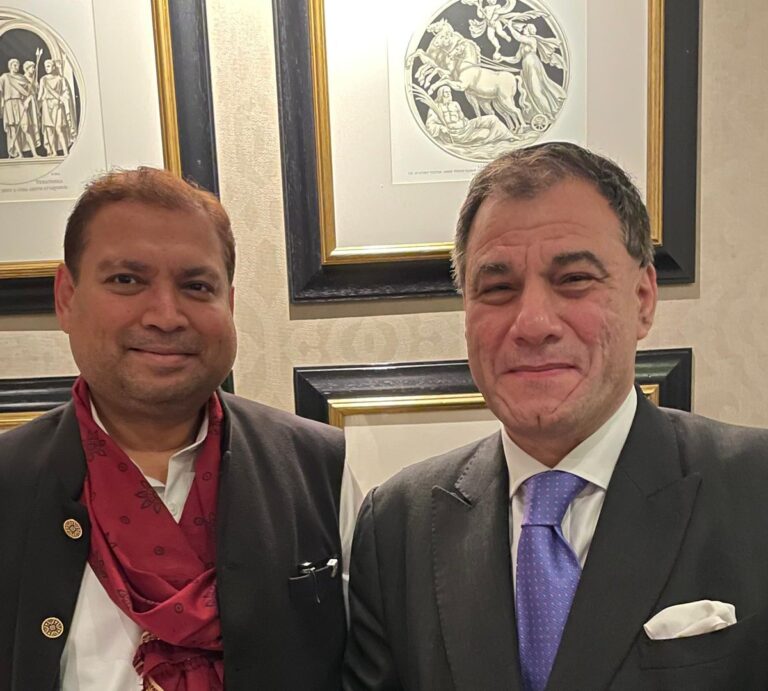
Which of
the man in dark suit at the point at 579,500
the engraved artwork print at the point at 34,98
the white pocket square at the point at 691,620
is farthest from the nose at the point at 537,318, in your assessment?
the engraved artwork print at the point at 34,98

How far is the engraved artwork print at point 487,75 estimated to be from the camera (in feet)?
5.09

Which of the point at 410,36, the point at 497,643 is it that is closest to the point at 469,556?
the point at 497,643

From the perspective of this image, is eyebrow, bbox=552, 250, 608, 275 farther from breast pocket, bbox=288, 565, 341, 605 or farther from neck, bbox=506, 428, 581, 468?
breast pocket, bbox=288, 565, 341, 605

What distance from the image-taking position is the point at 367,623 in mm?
1198

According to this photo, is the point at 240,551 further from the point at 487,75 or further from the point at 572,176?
the point at 487,75

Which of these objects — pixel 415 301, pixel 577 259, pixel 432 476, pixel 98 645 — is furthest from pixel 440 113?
pixel 98 645

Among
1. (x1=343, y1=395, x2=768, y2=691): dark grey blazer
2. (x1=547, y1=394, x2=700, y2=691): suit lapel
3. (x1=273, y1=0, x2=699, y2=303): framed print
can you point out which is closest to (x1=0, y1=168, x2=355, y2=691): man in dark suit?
(x1=343, y1=395, x2=768, y2=691): dark grey blazer

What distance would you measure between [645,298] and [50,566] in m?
1.02

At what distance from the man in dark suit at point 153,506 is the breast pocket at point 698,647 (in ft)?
1.87

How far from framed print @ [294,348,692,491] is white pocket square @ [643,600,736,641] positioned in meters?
0.77

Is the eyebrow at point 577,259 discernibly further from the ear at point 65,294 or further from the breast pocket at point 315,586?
the ear at point 65,294

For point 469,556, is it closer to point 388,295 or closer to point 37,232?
point 388,295

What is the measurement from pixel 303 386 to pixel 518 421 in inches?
29.6

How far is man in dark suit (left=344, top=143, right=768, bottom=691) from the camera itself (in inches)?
36.8
